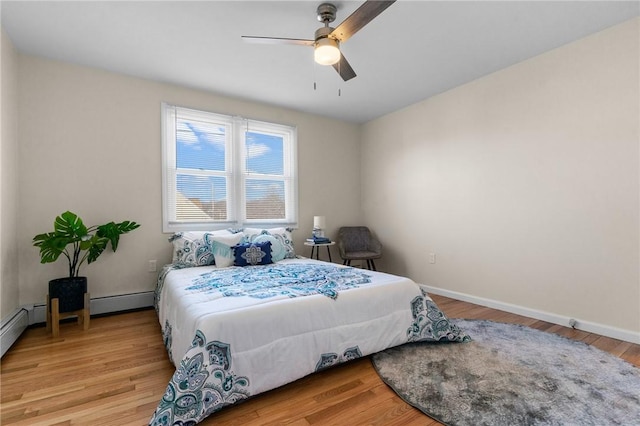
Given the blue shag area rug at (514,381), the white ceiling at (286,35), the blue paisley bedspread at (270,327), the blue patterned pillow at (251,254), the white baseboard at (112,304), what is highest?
the white ceiling at (286,35)

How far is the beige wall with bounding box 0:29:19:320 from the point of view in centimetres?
Result: 241

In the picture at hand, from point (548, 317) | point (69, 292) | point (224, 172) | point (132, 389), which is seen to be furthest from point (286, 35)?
point (548, 317)

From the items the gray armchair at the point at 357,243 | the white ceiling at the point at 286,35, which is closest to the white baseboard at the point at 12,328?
the white ceiling at the point at 286,35

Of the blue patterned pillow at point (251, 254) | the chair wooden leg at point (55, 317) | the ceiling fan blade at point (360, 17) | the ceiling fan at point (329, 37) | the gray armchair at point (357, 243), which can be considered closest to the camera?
the ceiling fan blade at point (360, 17)

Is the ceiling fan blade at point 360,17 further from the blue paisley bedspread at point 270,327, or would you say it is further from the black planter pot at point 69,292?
the black planter pot at point 69,292

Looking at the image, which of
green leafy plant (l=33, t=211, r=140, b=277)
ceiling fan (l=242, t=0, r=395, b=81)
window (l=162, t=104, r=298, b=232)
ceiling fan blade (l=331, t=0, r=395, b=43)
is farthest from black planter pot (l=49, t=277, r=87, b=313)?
ceiling fan blade (l=331, t=0, r=395, b=43)

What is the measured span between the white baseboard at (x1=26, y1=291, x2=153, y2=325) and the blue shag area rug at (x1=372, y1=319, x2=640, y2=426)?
264cm

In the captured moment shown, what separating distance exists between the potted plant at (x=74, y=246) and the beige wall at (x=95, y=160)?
29cm

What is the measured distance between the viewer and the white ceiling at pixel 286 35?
2.23 m

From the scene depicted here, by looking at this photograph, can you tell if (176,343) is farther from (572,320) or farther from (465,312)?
(572,320)

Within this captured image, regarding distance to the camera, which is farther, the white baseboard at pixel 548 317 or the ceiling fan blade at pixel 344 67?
the white baseboard at pixel 548 317

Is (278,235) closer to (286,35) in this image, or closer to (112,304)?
(112,304)

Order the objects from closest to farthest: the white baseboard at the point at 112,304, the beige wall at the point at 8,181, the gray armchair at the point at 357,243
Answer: the beige wall at the point at 8,181 < the white baseboard at the point at 112,304 < the gray armchair at the point at 357,243

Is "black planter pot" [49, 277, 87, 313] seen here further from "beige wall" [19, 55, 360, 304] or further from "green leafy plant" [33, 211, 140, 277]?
"beige wall" [19, 55, 360, 304]
